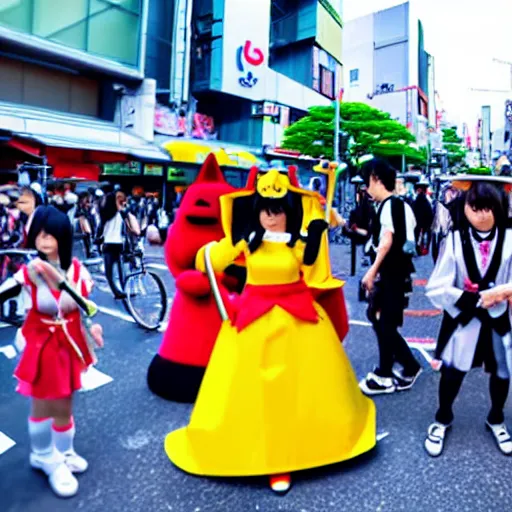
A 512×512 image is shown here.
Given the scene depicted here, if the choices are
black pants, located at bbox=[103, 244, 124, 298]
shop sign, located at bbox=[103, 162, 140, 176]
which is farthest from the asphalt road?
shop sign, located at bbox=[103, 162, 140, 176]

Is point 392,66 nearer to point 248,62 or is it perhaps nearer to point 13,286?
point 248,62

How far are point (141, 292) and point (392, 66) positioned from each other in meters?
54.3

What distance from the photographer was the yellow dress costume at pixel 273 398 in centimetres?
272

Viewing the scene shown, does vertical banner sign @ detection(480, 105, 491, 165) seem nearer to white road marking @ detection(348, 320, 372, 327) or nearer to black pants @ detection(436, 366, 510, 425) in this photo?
white road marking @ detection(348, 320, 372, 327)

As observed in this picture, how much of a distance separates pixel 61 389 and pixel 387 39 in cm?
5895

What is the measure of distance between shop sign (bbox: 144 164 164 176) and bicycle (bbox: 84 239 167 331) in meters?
15.3

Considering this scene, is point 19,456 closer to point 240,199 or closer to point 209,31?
point 240,199

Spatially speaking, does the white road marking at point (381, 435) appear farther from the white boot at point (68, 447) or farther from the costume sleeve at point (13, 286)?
the costume sleeve at point (13, 286)

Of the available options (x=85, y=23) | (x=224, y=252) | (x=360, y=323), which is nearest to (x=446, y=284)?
(x=224, y=252)

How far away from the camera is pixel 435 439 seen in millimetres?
3229

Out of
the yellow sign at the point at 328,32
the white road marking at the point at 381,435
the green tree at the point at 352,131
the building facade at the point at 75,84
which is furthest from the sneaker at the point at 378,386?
the yellow sign at the point at 328,32

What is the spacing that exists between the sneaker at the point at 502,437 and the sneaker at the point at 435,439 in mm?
294

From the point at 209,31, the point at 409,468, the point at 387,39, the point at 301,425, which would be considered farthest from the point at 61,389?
the point at 387,39

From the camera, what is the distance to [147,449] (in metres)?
3.23
